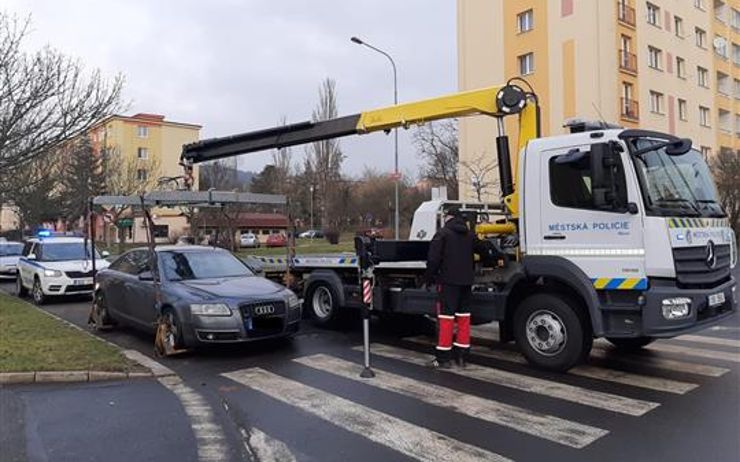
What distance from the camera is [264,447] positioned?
16.9 ft

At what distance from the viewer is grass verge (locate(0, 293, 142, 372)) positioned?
7.66 metres

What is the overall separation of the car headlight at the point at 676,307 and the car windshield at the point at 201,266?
6179 millimetres

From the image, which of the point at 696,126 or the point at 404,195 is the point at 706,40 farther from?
the point at 404,195

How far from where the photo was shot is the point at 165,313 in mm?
8930

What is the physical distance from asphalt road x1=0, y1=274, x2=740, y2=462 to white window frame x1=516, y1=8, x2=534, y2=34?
31829 millimetres

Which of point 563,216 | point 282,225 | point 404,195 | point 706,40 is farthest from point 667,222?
point 282,225

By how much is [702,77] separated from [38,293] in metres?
44.5

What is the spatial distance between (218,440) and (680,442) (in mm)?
3722

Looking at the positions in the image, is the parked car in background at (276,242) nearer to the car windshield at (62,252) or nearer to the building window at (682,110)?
the building window at (682,110)

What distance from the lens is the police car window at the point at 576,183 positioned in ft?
23.0

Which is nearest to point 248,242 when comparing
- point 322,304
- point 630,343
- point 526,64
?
point 526,64

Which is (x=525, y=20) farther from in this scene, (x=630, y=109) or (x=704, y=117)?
(x=704, y=117)

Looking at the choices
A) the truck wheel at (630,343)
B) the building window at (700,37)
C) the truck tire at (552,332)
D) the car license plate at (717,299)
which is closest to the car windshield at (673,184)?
the car license plate at (717,299)

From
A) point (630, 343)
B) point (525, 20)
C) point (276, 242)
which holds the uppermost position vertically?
point (525, 20)
